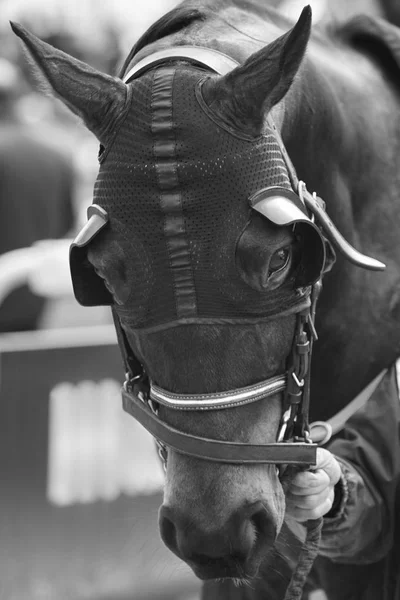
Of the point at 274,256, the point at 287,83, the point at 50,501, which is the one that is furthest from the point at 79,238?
the point at 50,501

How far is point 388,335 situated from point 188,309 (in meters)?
0.99

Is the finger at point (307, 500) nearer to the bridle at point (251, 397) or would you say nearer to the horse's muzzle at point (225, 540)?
the bridle at point (251, 397)

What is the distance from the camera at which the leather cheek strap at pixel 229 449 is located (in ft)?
7.18

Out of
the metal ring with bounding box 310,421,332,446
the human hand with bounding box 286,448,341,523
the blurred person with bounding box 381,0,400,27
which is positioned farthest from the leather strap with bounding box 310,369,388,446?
the blurred person with bounding box 381,0,400,27

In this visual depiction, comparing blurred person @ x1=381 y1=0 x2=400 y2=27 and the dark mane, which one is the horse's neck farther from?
blurred person @ x1=381 y1=0 x2=400 y2=27

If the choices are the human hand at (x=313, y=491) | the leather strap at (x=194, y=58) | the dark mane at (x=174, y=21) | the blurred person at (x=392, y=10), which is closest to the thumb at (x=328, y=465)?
the human hand at (x=313, y=491)

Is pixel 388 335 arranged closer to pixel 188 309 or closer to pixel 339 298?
pixel 339 298

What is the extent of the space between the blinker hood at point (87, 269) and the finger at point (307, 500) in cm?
68

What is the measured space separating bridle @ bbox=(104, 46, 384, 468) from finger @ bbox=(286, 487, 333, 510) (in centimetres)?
9

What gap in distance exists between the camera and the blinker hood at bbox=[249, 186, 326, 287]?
7.07 feet

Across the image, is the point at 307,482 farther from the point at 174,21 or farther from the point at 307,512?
the point at 174,21

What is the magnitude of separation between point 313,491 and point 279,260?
620mm

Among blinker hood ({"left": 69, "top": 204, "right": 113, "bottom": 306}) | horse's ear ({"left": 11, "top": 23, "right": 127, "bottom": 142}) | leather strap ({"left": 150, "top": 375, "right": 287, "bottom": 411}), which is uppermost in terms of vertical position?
horse's ear ({"left": 11, "top": 23, "right": 127, "bottom": 142})

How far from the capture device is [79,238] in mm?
2281
